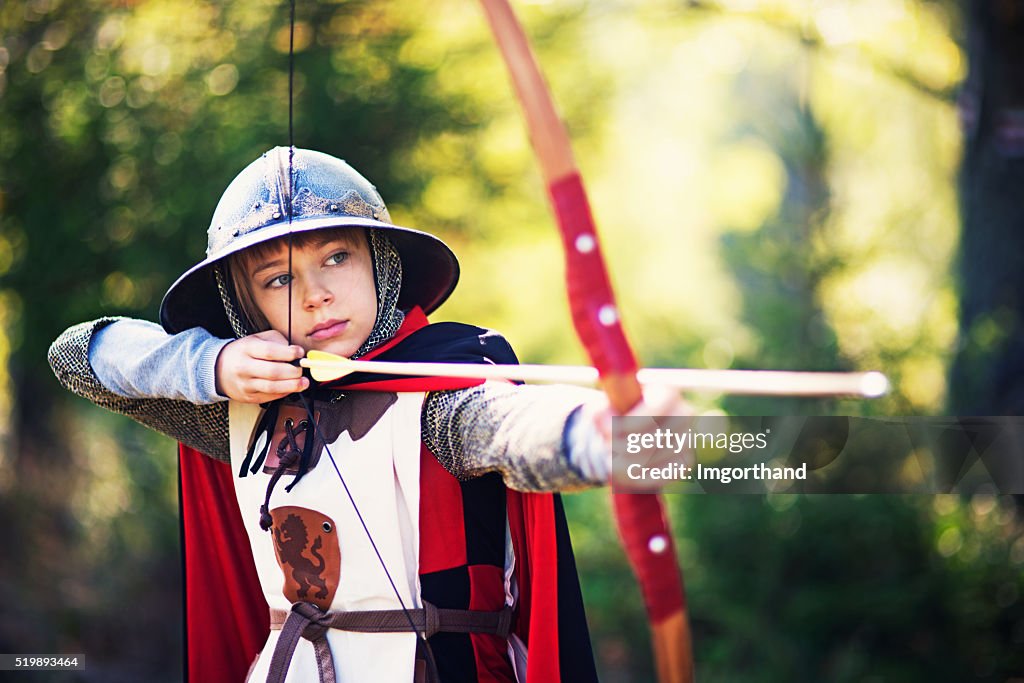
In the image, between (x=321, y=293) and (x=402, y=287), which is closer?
(x=321, y=293)

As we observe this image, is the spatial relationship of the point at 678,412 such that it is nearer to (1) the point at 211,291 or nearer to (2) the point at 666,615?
(2) the point at 666,615

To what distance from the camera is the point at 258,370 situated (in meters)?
1.54

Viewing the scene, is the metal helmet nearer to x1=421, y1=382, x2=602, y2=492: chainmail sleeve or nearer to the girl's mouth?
the girl's mouth

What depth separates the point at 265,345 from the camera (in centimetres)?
156

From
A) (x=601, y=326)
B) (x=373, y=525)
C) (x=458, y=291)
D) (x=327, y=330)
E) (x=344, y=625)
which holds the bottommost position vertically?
(x=344, y=625)

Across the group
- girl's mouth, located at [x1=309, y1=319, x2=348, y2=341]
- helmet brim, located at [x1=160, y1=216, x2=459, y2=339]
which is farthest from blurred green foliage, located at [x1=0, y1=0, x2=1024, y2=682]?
girl's mouth, located at [x1=309, y1=319, x2=348, y2=341]

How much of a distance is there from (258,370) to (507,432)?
0.44 m

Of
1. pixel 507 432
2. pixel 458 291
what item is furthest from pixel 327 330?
pixel 458 291

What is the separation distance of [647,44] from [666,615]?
31.2 feet

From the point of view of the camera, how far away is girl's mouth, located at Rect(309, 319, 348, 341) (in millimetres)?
1622

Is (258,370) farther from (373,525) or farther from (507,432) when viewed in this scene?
(507,432)

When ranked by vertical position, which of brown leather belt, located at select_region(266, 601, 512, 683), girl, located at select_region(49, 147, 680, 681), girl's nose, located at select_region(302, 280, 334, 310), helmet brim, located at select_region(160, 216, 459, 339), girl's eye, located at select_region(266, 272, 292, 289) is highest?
helmet brim, located at select_region(160, 216, 459, 339)

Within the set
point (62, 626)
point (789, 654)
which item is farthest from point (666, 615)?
point (62, 626)

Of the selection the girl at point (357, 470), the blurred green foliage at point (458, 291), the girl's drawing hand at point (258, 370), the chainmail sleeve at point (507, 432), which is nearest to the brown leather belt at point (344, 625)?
the girl at point (357, 470)
